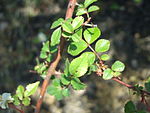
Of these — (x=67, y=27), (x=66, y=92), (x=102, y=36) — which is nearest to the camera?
(x=67, y=27)

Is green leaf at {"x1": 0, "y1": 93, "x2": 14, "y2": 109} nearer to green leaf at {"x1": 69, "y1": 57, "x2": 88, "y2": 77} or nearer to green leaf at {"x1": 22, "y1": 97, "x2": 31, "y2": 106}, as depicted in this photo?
green leaf at {"x1": 22, "y1": 97, "x2": 31, "y2": 106}

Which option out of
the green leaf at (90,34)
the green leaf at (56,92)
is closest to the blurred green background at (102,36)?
the green leaf at (56,92)

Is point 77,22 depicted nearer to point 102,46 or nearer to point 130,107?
point 102,46

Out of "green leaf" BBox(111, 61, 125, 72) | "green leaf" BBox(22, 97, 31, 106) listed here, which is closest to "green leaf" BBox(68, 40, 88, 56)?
"green leaf" BBox(111, 61, 125, 72)

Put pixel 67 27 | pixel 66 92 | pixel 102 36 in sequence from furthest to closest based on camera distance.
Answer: pixel 102 36 < pixel 66 92 < pixel 67 27

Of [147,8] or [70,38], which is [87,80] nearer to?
[147,8]

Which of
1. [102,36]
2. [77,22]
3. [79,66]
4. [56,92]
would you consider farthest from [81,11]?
[102,36]

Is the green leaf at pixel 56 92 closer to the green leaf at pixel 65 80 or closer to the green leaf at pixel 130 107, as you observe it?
the green leaf at pixel 65 80

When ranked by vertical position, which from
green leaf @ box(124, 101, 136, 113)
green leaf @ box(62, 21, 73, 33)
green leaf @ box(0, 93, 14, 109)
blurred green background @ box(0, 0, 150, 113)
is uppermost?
blurred green background @ box(0, 0, 150, 113)
